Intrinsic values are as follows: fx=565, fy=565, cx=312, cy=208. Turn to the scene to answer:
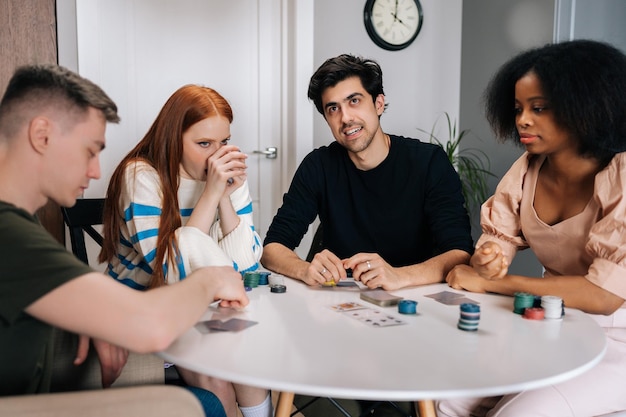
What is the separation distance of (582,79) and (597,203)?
1.13ft

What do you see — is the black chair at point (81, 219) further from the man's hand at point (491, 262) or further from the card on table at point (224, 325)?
the man's hand at point (491, 262)

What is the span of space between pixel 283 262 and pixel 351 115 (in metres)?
0.67

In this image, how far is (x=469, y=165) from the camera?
373 centimetres

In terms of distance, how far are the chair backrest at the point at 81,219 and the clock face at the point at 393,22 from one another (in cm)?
218

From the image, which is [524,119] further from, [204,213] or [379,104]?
[204,213]

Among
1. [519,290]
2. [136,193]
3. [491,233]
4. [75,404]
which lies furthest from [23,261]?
[491,233]

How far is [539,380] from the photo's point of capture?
3.11 feet

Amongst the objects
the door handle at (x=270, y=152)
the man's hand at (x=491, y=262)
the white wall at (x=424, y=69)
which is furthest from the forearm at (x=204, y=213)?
the white wall at (x=424, y=69)

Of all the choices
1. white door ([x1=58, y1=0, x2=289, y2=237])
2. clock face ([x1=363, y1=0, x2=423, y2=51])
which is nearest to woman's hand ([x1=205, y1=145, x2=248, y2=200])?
white door ([x1=58, y1=0, x2=289, y2=237])

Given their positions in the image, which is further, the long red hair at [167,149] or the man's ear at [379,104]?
the man's ear at [379,104]

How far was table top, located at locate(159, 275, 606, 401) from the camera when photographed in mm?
922

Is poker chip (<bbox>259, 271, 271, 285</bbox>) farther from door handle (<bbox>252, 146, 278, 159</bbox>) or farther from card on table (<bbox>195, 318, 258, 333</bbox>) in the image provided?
door handle (<bbox>252, 146, 278, 159</bbox>)

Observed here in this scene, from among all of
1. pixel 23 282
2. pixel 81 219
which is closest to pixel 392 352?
Answer: pixel 23 282

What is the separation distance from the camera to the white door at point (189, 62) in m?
3.04
